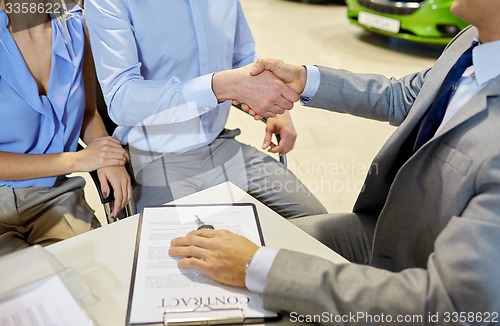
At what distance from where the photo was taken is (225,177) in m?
1.92

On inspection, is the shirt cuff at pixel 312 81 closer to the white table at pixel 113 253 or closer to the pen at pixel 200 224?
the white table at pixel 113 253

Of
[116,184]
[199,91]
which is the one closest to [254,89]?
[199,91]

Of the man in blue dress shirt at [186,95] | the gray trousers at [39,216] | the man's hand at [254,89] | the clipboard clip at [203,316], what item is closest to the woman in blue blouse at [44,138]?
the gray trousers at [39,216]

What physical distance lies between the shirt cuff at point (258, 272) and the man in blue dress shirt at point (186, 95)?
75 cm

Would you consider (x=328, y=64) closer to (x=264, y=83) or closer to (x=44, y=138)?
(x=264, y=83)

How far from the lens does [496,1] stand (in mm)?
1100

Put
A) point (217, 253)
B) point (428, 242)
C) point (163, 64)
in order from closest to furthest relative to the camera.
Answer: point (217, 253), point (428, 242), point (163, 64)

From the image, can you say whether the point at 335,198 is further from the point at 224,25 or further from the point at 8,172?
the point at 8,172

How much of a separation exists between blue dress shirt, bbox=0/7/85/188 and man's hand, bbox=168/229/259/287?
2.61 ft

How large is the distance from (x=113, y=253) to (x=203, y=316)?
31 cm

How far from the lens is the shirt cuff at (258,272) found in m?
1.03

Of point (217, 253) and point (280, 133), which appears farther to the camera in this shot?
point (280, 133)

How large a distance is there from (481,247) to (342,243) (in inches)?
28.2

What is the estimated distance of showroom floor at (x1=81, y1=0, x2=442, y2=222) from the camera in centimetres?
318
